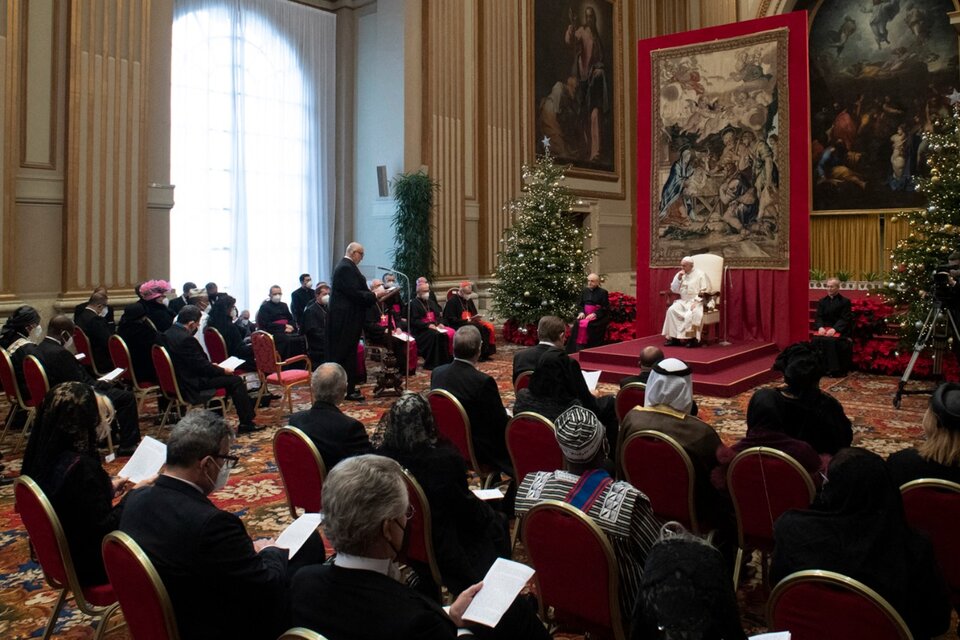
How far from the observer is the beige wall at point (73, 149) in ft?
28.7

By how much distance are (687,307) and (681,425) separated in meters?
7.32

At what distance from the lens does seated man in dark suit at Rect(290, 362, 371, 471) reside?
3.68 m

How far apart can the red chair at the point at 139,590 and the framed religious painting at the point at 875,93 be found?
681 inches

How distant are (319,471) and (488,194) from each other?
11564 mm

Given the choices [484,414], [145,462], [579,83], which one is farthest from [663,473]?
[579,83]

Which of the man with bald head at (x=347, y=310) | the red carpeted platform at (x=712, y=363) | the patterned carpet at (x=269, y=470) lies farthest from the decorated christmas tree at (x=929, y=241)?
the man with bald head at (x=347, y=310)

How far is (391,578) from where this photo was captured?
5.99ft

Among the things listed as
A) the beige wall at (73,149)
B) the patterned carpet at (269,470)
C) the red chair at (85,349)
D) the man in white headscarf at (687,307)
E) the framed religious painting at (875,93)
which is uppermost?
the framed religious painting at (875,93)

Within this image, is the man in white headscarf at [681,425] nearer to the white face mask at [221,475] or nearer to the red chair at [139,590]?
the white face mask at [221,475]

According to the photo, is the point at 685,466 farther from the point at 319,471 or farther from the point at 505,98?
the point at 505,98

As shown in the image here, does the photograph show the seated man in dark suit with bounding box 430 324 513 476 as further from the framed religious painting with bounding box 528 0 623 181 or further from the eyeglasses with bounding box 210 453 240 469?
the framed religious painting with bounding box 528 0 623 181

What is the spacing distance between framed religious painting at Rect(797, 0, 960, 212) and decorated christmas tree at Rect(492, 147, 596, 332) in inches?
282

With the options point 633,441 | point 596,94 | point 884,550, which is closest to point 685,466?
point 633,441

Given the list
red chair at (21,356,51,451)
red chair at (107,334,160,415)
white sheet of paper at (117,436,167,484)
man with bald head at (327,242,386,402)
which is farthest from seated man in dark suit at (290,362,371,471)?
man with bald head at (327,242,386,402)
